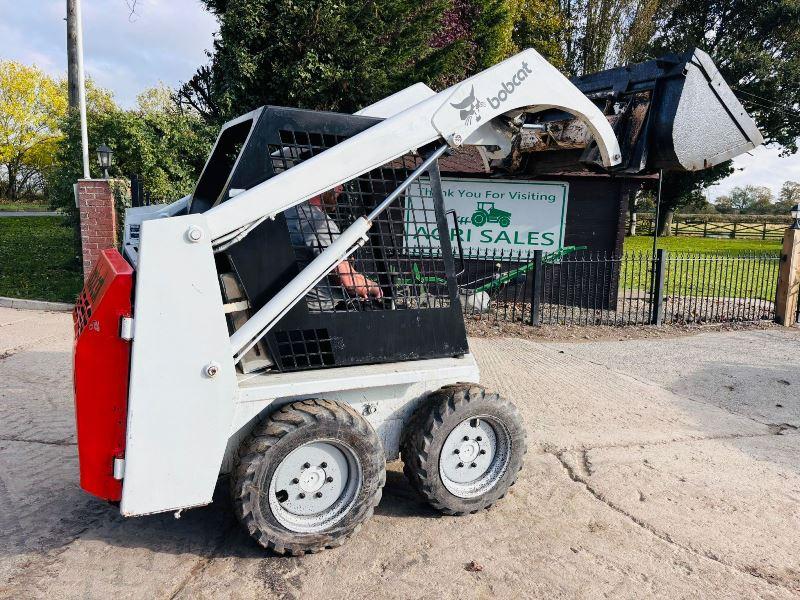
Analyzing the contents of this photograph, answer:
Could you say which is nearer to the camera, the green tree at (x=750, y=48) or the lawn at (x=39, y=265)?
the lawn at (x=39, y=265)

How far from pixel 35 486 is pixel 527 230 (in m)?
9.14

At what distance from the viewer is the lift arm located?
2.99 metres

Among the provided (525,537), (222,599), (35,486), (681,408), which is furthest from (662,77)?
(35,486)

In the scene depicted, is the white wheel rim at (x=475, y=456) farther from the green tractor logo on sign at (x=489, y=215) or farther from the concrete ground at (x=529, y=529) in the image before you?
the green tractor logo on sign at (x=489, y=215)

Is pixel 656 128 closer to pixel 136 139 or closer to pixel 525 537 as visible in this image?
pixel 525 537

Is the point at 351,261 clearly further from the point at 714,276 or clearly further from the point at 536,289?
the point at 714,276

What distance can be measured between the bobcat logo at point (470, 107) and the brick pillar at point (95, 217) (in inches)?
324

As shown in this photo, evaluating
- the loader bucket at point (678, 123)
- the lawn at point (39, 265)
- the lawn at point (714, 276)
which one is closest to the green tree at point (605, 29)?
the lawn at point (714, 276)

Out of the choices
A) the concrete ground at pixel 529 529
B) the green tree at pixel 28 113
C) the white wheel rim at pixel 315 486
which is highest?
the green tree at pixel 28 113

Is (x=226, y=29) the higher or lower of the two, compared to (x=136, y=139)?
higher

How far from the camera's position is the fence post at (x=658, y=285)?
1027 cm

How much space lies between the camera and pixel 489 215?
11.5 meters

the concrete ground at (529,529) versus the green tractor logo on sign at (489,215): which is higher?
the green tractor logo on sign at (489,215)

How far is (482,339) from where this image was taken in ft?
30.2
